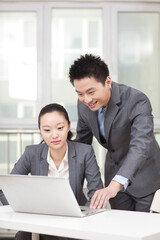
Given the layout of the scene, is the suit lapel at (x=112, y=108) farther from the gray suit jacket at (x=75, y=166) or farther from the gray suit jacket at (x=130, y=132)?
the gray suit jacket at (x=75, y=166)

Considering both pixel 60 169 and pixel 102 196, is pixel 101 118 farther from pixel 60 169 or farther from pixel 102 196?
pixel 102 196

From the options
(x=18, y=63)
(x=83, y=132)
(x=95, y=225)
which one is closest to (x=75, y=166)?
(x=83, y=132)

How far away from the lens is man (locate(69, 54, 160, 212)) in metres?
1.98

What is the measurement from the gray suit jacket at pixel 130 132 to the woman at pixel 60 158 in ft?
0.52

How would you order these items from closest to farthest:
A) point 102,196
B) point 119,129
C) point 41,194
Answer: point 41,194, point 102,196, point 119,129

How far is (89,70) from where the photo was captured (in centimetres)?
204

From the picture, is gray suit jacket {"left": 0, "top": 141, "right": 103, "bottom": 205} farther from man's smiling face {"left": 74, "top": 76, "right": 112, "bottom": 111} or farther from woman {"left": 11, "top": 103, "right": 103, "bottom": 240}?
man's smiling face {"left": 74, "top": 76, "right": 112, "bottom": 111}

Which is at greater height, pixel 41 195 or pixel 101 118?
pixel 101 118

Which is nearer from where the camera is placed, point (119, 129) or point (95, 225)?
point (95, 225)

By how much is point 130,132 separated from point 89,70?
1.37 feet

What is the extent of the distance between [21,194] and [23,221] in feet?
0.43

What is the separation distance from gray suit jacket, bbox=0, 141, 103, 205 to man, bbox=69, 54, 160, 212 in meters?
0.14

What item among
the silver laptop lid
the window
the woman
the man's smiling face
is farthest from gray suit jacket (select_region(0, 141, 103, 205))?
the window

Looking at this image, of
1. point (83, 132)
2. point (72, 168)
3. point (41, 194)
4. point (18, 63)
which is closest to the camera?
point (41, 194)
